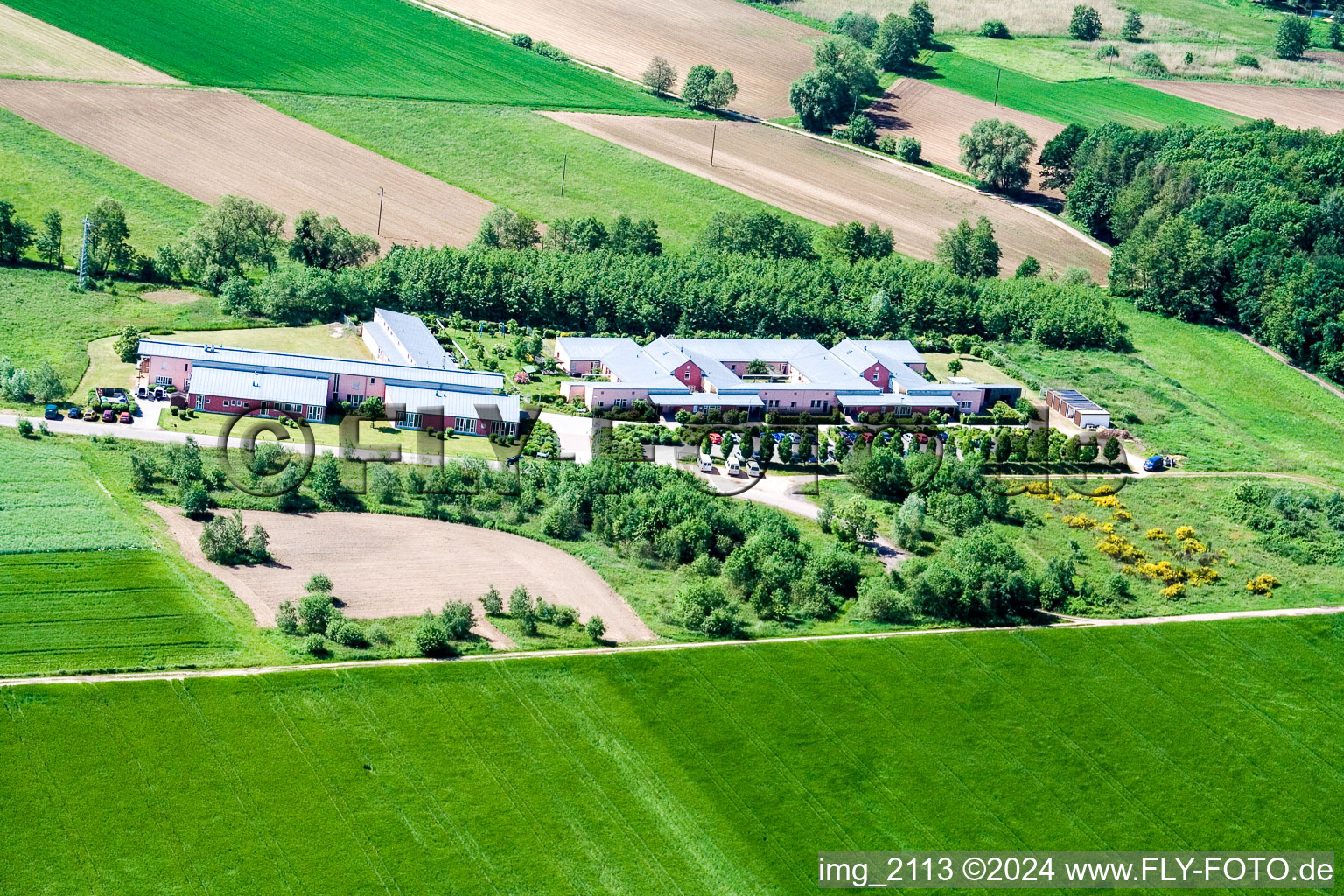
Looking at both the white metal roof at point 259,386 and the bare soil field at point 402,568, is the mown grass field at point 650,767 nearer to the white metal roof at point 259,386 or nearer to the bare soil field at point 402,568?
the bare soil field at point 402,568

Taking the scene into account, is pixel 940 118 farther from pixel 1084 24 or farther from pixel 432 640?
pixel 432 640

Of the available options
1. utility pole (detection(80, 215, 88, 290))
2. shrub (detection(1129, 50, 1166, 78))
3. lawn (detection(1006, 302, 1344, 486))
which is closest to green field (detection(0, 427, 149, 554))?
utility pole (detection(80, 215, 88, 290))

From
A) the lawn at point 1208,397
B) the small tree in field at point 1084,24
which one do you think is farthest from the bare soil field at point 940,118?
the lawn at point 1208,397

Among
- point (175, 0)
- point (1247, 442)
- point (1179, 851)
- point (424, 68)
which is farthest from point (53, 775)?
point (175, 0)

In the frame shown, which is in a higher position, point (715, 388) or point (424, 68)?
point (424, 68)

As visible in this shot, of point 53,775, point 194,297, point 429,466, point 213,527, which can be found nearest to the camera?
point 53,775

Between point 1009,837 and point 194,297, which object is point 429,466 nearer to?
point 194,297
